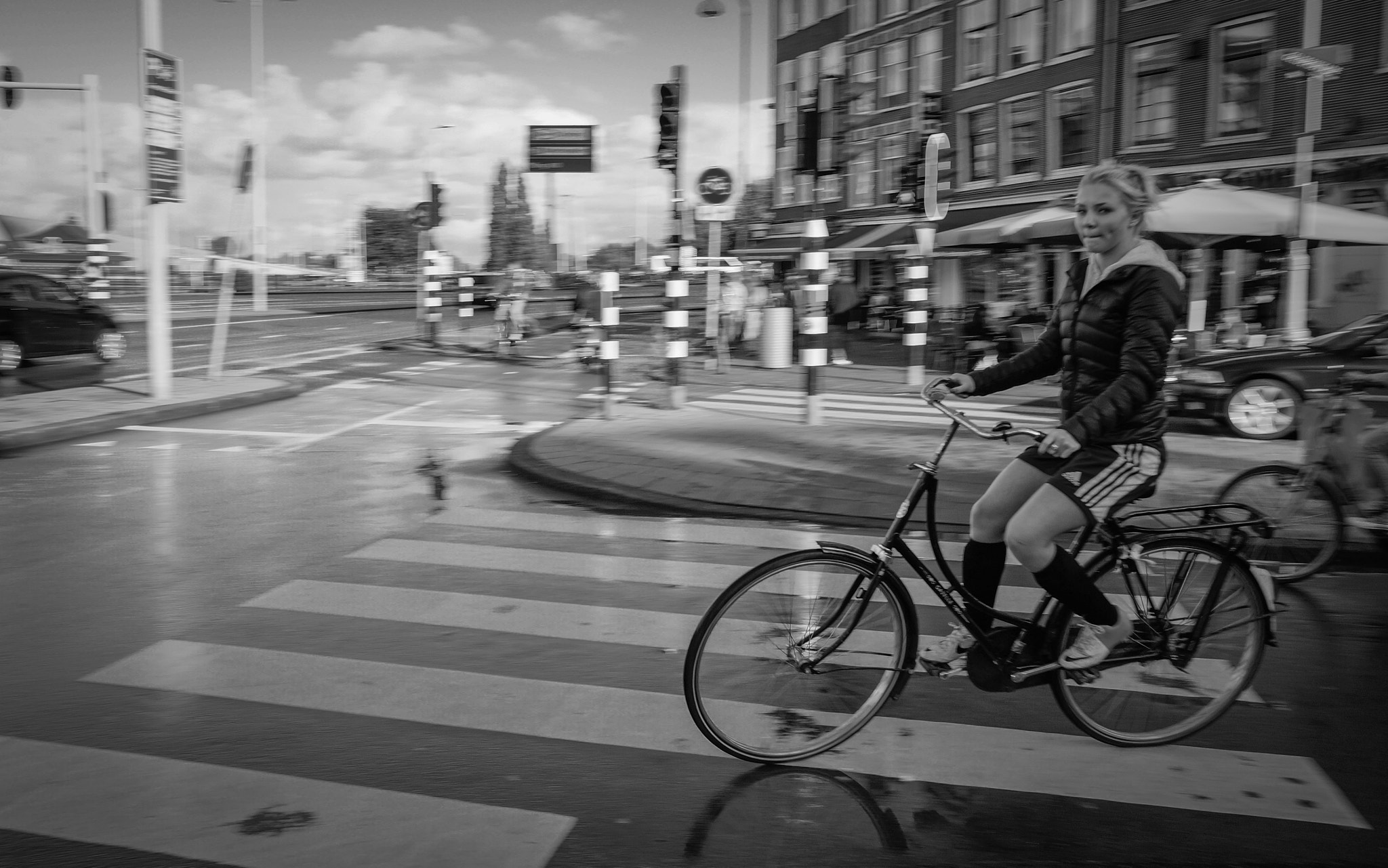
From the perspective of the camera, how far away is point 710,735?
146 inches

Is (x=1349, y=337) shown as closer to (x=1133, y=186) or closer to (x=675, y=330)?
(x=675, y=330)

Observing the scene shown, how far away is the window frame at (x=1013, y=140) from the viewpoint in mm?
29141

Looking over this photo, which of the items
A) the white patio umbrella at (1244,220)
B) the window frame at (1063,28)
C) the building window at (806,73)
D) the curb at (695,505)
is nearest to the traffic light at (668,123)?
the white patio umbrella at (1244,220)

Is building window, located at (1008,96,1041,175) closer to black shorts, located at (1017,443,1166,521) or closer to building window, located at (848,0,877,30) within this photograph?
building window, located at (848,0,877,30)

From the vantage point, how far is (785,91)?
4706cm

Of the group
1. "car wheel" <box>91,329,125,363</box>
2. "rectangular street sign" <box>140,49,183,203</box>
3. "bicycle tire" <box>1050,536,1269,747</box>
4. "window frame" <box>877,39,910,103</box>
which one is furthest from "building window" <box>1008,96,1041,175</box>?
"bicycle tire" <box>1050,536,1269,747</box>

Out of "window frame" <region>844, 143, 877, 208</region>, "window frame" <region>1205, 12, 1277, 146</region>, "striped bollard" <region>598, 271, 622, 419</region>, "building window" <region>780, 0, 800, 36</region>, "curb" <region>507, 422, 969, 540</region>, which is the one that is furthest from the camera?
"building window" <region>780, 0, 800, 36</region>

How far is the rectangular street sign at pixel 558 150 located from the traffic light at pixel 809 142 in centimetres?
780

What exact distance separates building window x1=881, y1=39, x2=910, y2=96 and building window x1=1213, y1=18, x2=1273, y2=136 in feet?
45.9

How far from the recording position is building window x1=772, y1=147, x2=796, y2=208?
4825cm

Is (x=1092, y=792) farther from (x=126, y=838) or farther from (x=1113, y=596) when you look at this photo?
(x=126, y=838)

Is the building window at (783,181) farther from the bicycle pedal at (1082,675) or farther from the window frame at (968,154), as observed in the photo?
the bicycle pedal at (1082,675)

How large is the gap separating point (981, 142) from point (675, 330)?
20655 millimetres

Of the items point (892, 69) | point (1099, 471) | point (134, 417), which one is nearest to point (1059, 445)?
point (1099, 471)
